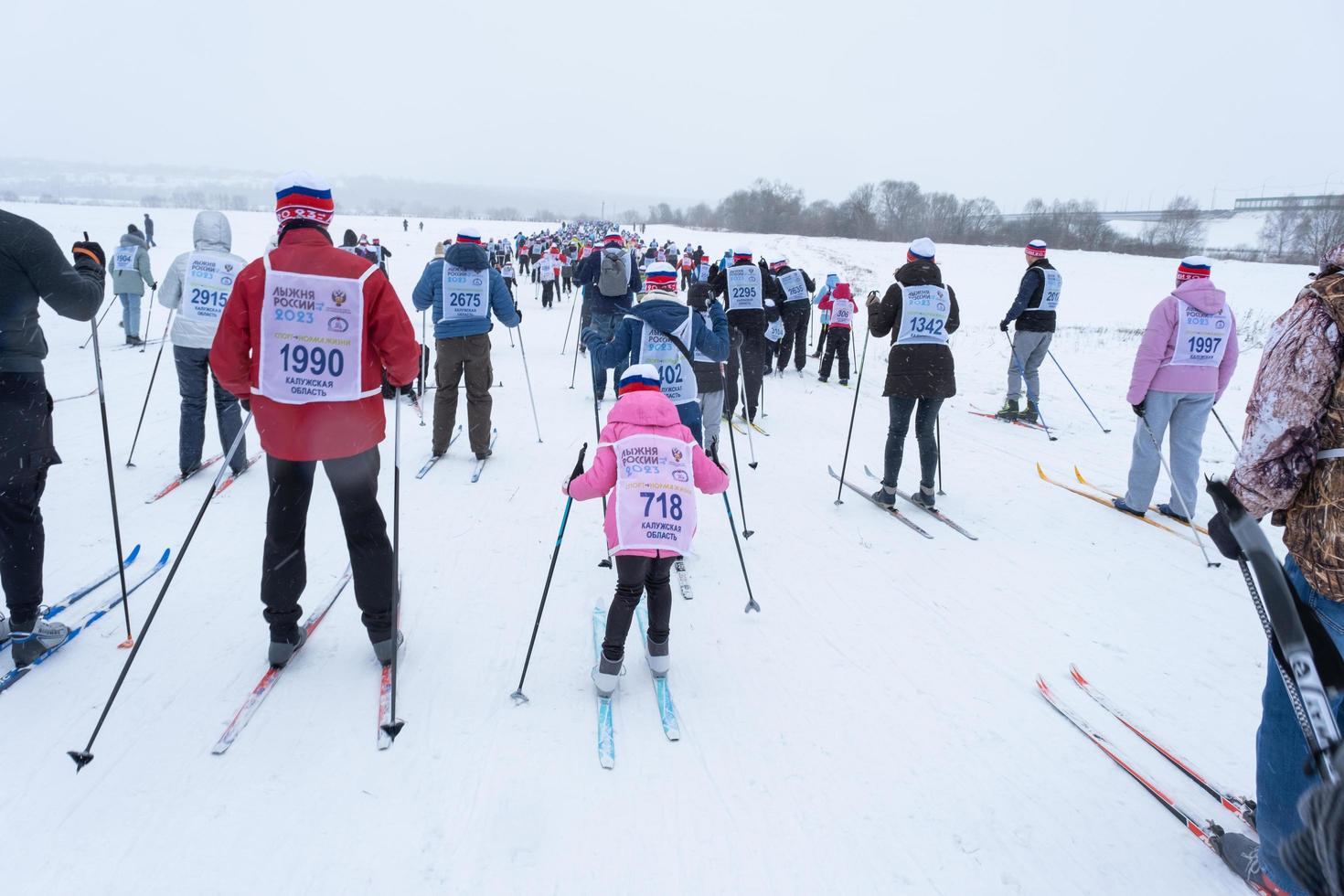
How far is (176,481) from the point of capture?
230 inches

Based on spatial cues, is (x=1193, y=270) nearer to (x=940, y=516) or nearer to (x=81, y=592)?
(x=940, y=516)

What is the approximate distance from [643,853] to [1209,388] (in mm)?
5882

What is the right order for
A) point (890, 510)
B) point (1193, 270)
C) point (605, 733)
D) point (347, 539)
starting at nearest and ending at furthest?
point (605, 733), point (347, 539), point (1193, 270), point (890, 510)

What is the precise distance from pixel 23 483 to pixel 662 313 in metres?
3.68

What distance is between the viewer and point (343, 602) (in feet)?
13.6

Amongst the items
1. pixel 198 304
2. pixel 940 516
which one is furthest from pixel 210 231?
pixel 940 516

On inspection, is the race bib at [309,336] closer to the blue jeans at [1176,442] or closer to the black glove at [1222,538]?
the black glove at [1222,538]

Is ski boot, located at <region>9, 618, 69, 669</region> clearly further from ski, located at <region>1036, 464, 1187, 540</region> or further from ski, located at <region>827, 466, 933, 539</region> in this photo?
ski, located at <region>1036, 464, 1187, 540</region>

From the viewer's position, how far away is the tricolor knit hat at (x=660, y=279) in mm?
5152

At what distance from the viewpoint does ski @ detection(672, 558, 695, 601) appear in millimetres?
4508

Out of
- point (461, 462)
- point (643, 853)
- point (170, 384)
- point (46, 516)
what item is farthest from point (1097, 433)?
point (170, 384)

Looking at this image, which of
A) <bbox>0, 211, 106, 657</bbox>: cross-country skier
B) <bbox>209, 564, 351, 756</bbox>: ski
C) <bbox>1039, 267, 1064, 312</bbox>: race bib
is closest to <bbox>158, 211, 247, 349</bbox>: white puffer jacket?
<bbox>0, 211, 106, 657</bbox>: cross-country skier

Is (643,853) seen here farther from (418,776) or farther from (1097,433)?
(1097,433)

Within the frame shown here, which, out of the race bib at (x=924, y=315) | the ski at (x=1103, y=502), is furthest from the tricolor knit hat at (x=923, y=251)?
the ski at (x=1103, y=502)
